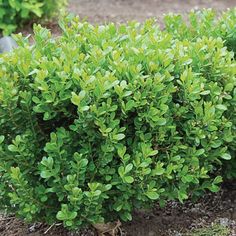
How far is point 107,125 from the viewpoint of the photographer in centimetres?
261

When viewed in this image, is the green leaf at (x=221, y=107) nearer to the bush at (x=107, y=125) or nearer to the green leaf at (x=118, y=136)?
the bush at (x=107, y=125)

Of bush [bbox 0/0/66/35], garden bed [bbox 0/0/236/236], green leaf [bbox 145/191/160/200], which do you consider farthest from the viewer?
bush [bbox 0/0/66/35]

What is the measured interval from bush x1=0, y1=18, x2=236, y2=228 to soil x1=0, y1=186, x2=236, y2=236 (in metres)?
0.40

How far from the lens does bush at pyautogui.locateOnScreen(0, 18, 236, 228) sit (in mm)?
2619

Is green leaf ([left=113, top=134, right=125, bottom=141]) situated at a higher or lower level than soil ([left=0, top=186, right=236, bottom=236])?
higher

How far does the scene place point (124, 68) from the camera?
2705 mm

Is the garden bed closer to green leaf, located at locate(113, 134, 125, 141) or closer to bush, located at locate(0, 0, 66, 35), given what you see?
green leaf, located at locate(113, 134, 125, 141)

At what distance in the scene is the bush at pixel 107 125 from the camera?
8.59 ft

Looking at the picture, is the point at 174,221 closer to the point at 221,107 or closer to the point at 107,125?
the point at 221,107

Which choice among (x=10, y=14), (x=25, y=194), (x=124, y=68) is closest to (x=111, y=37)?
(x=124, y=68)

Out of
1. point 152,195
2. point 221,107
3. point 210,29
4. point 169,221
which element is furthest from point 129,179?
point 210,29

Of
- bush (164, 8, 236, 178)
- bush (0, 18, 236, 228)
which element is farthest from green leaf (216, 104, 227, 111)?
bush (164, 8, 236, 178)

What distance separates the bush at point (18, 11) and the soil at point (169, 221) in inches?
136

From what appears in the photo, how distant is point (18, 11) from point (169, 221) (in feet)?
13.0
